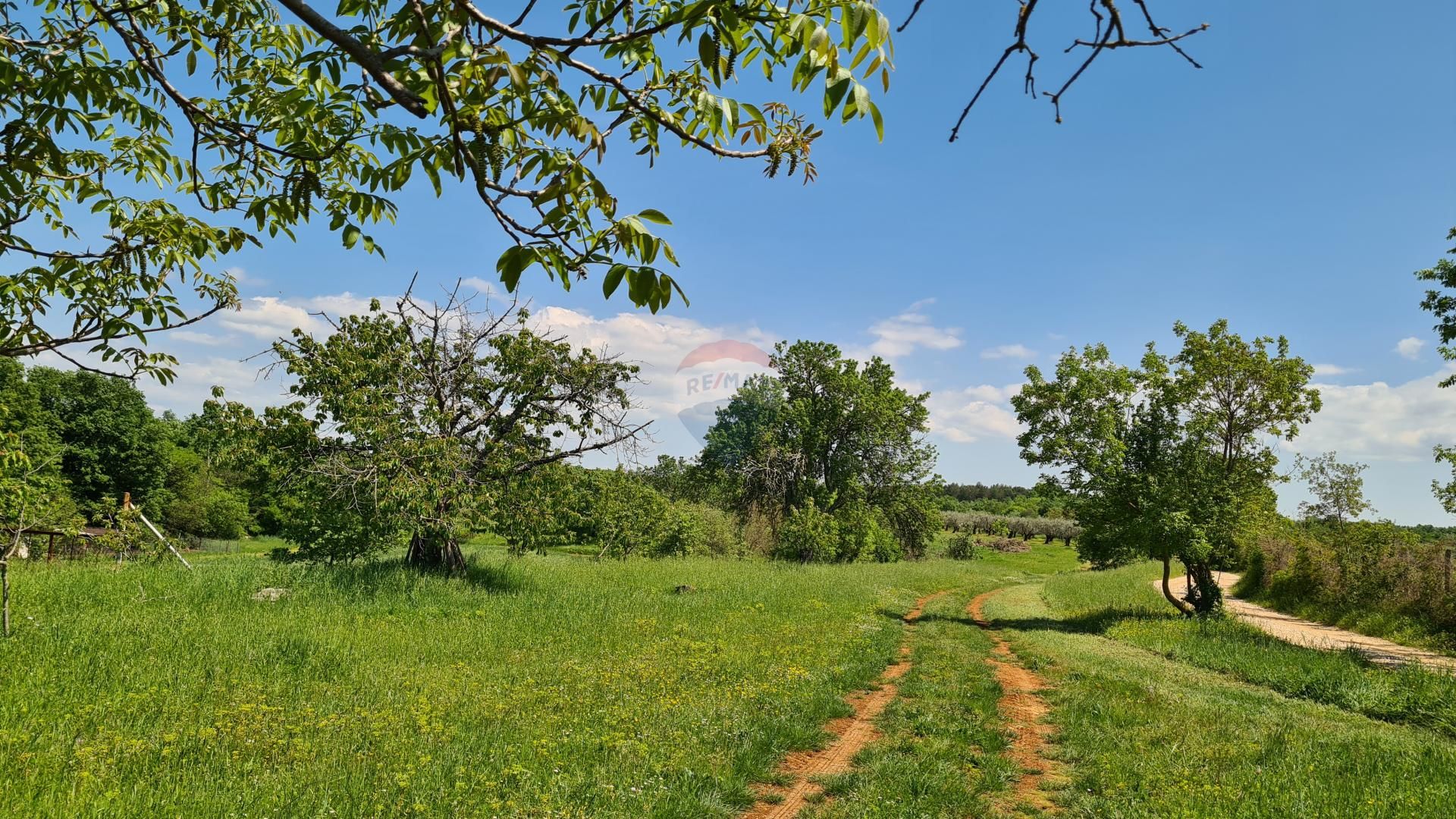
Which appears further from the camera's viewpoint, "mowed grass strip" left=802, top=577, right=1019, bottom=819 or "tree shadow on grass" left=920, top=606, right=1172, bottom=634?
"tree shadow on grass" left=920, top=606, right=1172, bottom=634

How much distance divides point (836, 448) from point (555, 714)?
107 feet

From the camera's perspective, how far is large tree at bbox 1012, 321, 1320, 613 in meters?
17.3

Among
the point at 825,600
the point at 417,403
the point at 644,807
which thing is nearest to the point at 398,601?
the point at 417,403

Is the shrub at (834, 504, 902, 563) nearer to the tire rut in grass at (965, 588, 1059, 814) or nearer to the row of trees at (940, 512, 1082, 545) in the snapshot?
the tire rut in grass at (965, 588, 1059, 814)

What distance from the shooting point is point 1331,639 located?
54.5 feet

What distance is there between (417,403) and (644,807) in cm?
1207

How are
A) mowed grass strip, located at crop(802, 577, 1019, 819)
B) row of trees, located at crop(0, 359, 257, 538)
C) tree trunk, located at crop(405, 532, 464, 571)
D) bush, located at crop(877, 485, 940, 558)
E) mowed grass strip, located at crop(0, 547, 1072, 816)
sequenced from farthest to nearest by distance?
row of trees, located at crop(0, 359, 257, 538) → bush, located at crop(877, 485, 940, 558) → tree trunk, located at crop(405, 532, 464, 571) → mowed grass strip, located at crop(802, 577, 1019, 819) → mowed grass strip, located at crop(0, 547, 1072, 816)

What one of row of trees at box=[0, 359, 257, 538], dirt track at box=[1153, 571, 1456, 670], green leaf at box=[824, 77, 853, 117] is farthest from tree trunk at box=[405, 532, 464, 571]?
row of trees at box=[0, 359, 257, 538]

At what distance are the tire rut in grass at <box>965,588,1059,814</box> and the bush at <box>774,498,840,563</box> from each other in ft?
67.5

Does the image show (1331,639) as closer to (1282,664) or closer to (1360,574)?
(1360,574)

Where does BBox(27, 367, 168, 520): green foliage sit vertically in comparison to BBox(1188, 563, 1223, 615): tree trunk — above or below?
above

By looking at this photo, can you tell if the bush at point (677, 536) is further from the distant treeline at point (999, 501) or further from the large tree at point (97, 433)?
the large tree at point (97, 433)

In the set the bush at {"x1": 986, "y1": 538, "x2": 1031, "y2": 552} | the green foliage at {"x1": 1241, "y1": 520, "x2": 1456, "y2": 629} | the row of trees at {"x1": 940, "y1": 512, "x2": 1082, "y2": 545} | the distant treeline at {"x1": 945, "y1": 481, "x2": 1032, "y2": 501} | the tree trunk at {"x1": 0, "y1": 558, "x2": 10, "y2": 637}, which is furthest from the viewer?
the distant treeline at {"x1": 945, "y1": 481, "x2": 1032, "y2": 501}

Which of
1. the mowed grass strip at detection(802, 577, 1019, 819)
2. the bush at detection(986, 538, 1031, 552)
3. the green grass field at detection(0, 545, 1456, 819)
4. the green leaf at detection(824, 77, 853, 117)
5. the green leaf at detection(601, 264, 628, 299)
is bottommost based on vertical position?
the bush at detection(986, 538, 1031, 552)
